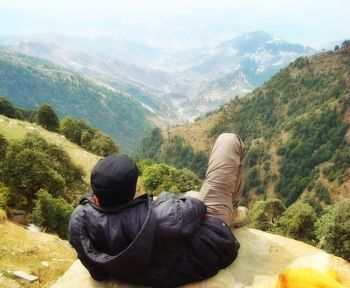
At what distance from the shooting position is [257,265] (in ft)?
28.2

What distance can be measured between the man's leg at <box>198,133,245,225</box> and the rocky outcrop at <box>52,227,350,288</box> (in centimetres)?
91

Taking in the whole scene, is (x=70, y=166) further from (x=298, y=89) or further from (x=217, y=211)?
(x=298, y=89)

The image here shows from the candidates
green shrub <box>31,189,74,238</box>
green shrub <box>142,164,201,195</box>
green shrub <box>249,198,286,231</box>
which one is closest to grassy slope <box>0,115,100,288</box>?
green shrub <box>31,189,74,238</box>

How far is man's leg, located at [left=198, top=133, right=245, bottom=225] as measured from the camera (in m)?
8.50

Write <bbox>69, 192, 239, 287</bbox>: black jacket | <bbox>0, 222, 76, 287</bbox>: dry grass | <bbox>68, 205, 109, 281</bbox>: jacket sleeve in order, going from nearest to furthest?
<bbox>69, 192, 239, 287</bbox>: black jacket
<bbox>68, 205, 109, 281</bbox>: jacket sleeve
<bbox>0, 222, 76, 287</bbox>: dry grass

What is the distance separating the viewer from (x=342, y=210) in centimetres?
4053

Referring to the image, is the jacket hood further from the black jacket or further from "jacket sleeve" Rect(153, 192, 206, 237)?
"jacket sleeve" Rect(153, 192, 206, 237)

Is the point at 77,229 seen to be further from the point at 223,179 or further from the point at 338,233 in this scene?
the point at 338,233

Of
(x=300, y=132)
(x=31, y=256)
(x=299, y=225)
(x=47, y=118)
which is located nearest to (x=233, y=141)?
(x=31, y=256)

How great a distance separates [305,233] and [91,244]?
157ft

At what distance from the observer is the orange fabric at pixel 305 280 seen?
4.89 metres

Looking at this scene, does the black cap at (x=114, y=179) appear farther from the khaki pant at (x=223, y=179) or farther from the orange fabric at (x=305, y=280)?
the orange fabric at (x=305, y=280)

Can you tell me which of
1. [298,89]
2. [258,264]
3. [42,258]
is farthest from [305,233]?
[298,89]

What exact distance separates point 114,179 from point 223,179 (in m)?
2.73
